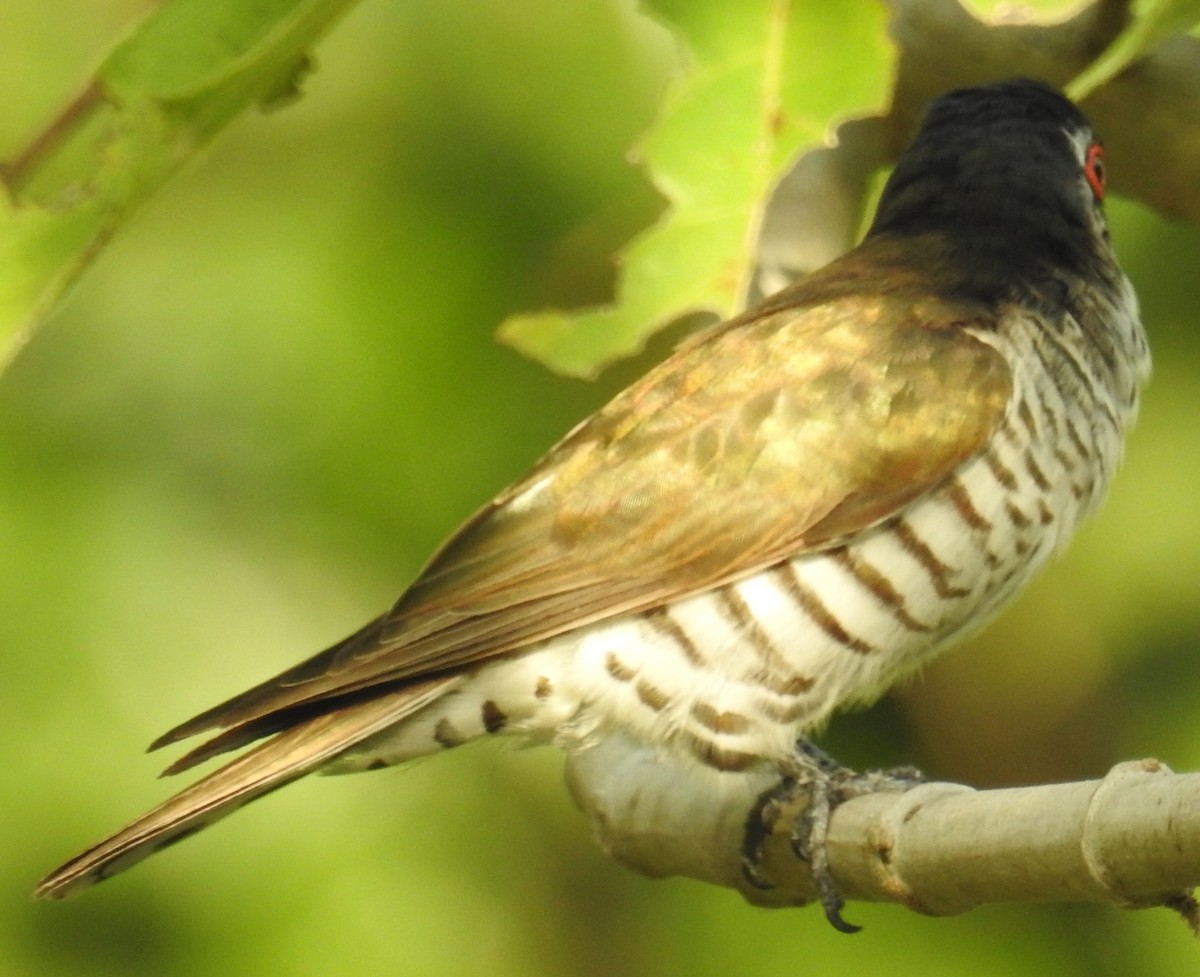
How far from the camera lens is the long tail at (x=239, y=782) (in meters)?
2.83

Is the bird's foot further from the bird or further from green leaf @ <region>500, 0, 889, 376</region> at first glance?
green leaf @ <region>500, 0, 889, 376</region>

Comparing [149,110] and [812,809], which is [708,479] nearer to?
[812,809]

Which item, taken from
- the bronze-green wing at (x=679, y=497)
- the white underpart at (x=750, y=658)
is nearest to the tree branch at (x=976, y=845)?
the white underpart at (x=750, y=658)

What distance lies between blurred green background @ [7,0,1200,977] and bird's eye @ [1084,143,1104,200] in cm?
79

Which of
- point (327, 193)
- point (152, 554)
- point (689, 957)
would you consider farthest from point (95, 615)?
point (689, 957)

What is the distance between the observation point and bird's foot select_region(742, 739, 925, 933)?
2.96m

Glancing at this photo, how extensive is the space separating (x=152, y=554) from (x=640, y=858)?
5.13 feet

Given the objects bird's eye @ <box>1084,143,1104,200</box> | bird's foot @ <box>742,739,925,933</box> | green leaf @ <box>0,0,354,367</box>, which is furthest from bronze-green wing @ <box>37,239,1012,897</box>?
green leaf @ <box>0,0,354,367</box>

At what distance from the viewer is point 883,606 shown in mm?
3174

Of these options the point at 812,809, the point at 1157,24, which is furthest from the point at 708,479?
the point at 1157,24

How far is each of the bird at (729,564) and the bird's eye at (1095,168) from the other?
0.54m

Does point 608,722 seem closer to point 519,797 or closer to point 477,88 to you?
point 519,797

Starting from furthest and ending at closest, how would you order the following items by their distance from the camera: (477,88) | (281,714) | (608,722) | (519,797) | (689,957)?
(477,88)
(519,797)
(689,957)
(608,722)
(281,714)

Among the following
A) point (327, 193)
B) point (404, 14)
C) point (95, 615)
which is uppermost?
point (404, 14)
